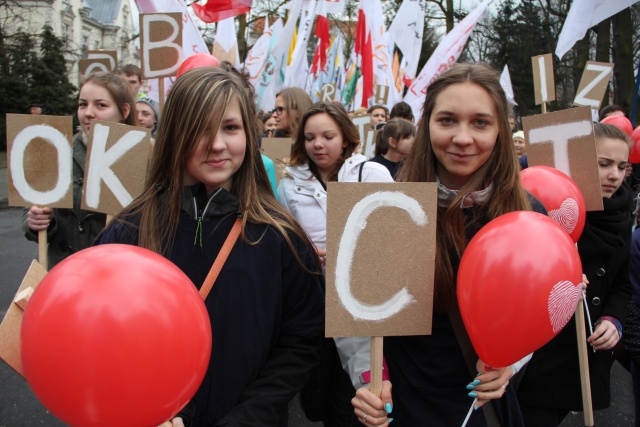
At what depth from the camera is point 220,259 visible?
1.58 metres

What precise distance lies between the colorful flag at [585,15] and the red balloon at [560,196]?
4199mm

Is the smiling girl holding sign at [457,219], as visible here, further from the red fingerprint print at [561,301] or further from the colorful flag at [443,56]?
the colorful flag at [443,56]

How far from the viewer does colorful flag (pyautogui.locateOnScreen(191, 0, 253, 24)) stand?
21.3 ft

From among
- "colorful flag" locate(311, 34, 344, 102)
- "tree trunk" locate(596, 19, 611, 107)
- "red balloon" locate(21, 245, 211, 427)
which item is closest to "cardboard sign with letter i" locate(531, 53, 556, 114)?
"red balloon" locate(21, 245, 211, 427)

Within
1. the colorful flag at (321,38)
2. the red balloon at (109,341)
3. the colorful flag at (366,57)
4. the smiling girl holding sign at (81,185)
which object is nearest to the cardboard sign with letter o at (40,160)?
the smiling girl holding sign at (81,185)

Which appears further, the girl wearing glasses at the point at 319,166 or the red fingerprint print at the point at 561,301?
the girl wearing glasses at the point at 319,166

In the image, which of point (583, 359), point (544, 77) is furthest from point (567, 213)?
point (544, 77)

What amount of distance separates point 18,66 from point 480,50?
22.3m

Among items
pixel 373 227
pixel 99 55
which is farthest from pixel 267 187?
pixel 99 55

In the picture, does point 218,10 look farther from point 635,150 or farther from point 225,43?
point 635,150

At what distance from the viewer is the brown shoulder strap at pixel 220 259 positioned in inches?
61.1

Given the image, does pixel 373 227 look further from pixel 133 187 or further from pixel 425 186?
pixel 133 187

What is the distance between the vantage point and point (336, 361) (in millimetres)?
2480

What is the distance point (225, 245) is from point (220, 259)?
0.04m
